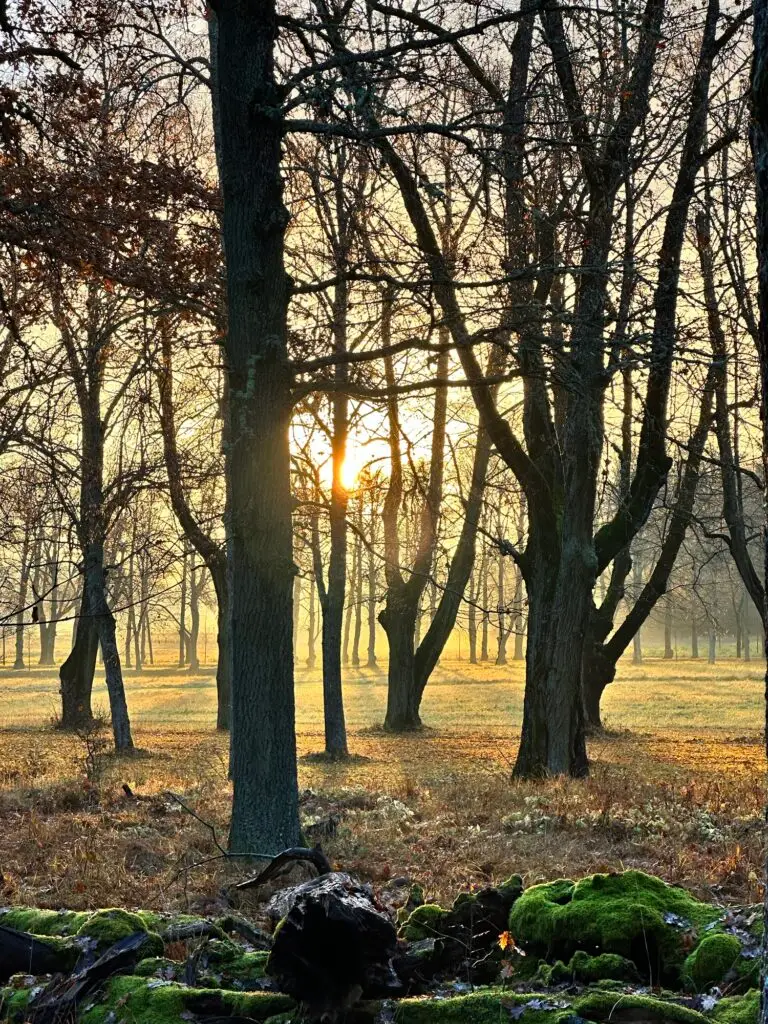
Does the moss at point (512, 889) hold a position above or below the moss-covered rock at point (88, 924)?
above

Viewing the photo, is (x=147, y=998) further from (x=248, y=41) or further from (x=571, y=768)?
(x=571, y=768)

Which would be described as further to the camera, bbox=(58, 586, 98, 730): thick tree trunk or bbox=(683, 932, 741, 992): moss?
bbox=(58, 586, 98, 730): thick tree trunk

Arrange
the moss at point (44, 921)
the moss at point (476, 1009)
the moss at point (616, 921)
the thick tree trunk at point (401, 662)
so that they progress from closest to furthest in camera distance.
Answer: the moss at point (476, 1009)
the moss at point (616, 921)
the moss at point (44, 921)
the thick tree trunk at point (401, 662)

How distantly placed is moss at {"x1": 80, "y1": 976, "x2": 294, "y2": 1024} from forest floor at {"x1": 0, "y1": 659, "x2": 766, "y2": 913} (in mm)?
2394

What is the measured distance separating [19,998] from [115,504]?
13590 millimetres

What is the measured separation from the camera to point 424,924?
4688mm

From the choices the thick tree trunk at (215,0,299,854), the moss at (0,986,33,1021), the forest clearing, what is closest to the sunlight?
the forest clearing

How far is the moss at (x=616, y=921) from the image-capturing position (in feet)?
14.3

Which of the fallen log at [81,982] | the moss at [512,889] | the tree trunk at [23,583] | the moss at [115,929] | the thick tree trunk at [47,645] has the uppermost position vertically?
the tree trunk at [23,583]

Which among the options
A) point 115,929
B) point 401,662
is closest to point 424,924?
point 115,929

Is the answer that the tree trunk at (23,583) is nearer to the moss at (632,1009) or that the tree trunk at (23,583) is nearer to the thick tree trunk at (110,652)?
the thick tree trunk at (110,652)

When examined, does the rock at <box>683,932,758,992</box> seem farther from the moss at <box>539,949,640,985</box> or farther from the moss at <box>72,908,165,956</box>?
the moss at <box>72,908,165,956</box>

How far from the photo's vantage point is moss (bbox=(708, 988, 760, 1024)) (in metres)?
3.65

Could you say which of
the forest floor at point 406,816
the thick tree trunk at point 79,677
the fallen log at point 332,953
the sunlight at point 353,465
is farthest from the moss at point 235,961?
the thick tree trunk at point 79,677
